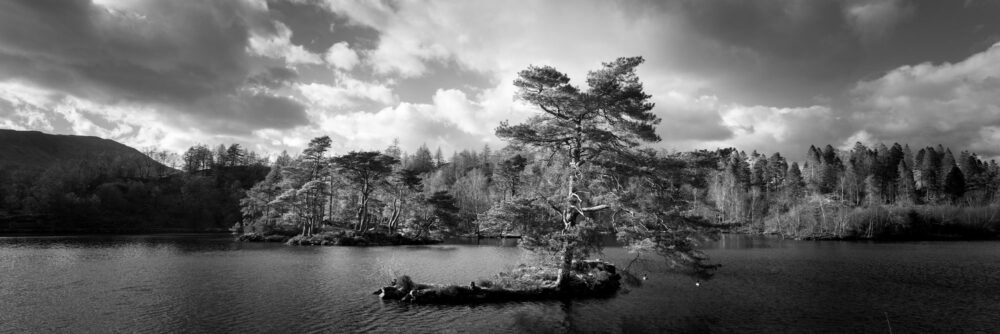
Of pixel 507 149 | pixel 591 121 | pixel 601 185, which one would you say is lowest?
pixel 601 185

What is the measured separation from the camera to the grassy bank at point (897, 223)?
9469 centimetres

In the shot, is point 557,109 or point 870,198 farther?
point 870,198

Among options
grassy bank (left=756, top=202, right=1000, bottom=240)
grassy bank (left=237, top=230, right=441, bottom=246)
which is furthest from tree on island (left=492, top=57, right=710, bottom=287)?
grassy bank (left=756, top=202, right=1000, bottom=240)

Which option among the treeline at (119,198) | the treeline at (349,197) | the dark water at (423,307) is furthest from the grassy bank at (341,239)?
the treeline at (119,198)

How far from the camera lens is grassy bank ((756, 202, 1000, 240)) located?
94.7 meters

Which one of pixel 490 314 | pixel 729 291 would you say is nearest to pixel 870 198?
pixel 729 291

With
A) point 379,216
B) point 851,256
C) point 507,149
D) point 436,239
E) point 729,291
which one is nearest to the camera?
point 507,149

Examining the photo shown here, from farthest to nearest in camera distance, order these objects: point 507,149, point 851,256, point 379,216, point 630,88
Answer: point 379,216, point 851,256, point 507,149, point 630,88

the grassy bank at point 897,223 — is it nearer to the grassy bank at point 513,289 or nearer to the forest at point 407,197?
the forest at point 407,197

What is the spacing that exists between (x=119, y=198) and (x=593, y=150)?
445 ft

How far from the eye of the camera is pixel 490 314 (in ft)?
72.7

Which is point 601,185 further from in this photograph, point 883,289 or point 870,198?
point 870,198

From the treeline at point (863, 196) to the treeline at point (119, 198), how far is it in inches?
4921

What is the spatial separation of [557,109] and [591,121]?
1964 mm
